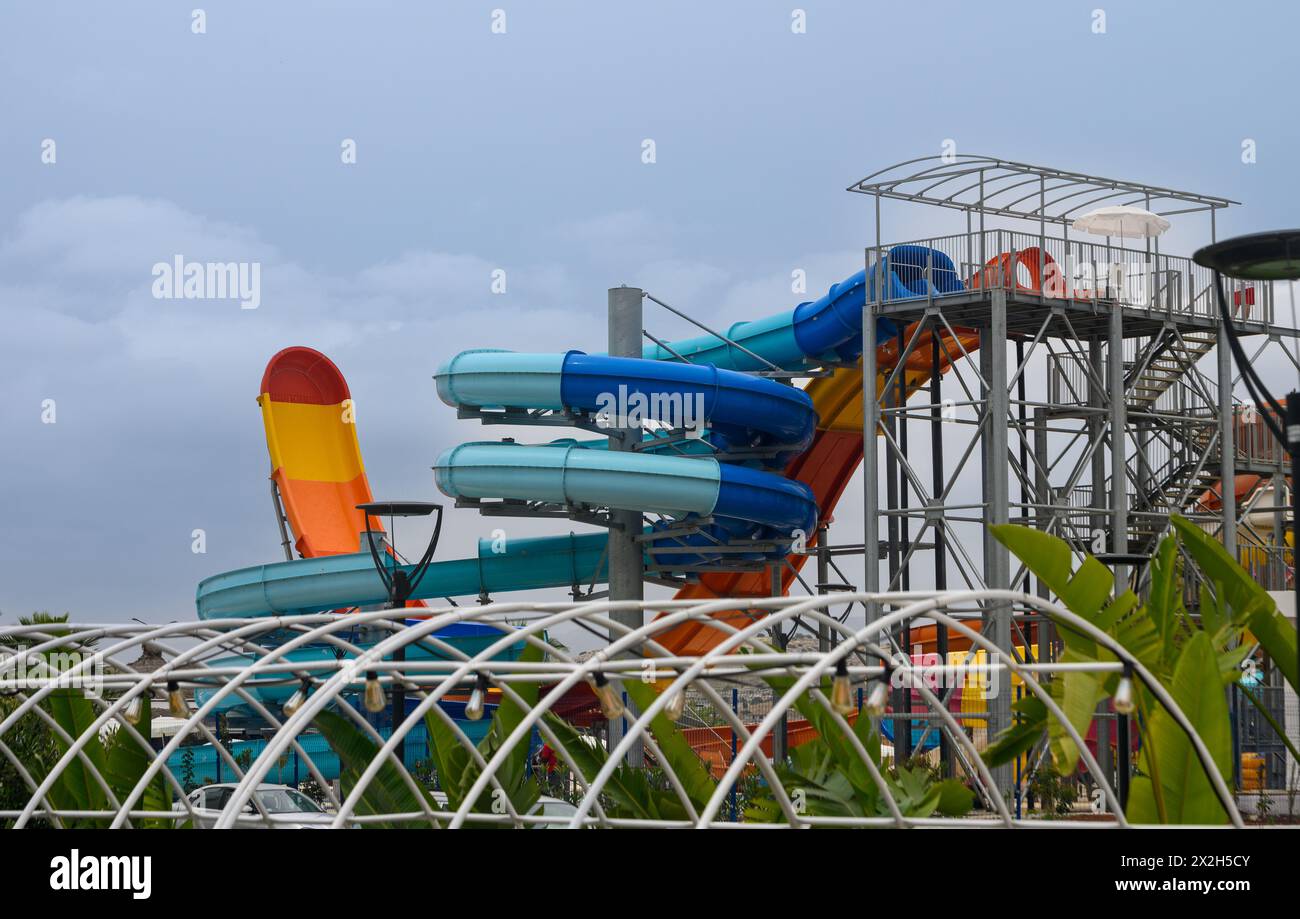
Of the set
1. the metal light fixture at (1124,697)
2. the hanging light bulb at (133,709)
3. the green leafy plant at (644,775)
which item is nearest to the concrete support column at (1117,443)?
the green leafy plant at (644,775)

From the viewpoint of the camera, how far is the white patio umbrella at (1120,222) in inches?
1155

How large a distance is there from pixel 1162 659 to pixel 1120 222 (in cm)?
1661

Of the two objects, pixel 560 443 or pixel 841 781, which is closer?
pixel 841 781

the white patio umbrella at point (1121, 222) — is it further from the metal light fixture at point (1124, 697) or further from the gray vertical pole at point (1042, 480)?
the metal light fixture at point (1124, 697)

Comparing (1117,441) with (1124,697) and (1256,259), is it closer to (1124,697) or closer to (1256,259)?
(1256,259)

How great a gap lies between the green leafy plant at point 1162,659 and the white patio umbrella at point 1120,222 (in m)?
15.2

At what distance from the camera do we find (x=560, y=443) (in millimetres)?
30875

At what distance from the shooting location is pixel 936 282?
1141 inches

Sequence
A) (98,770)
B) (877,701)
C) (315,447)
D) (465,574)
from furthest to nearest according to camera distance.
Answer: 1. (315,447)
2. (465,574)
3. (98,770)
4. (877,701)

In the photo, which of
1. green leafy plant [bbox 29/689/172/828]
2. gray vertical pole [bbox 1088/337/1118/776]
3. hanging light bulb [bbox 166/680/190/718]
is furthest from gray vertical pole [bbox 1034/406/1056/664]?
hanging light bulb [bbox 166/680/190/718]

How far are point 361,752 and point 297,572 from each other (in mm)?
18649

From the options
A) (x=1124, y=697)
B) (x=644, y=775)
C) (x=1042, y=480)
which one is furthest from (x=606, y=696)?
(x=1042, y=480)
